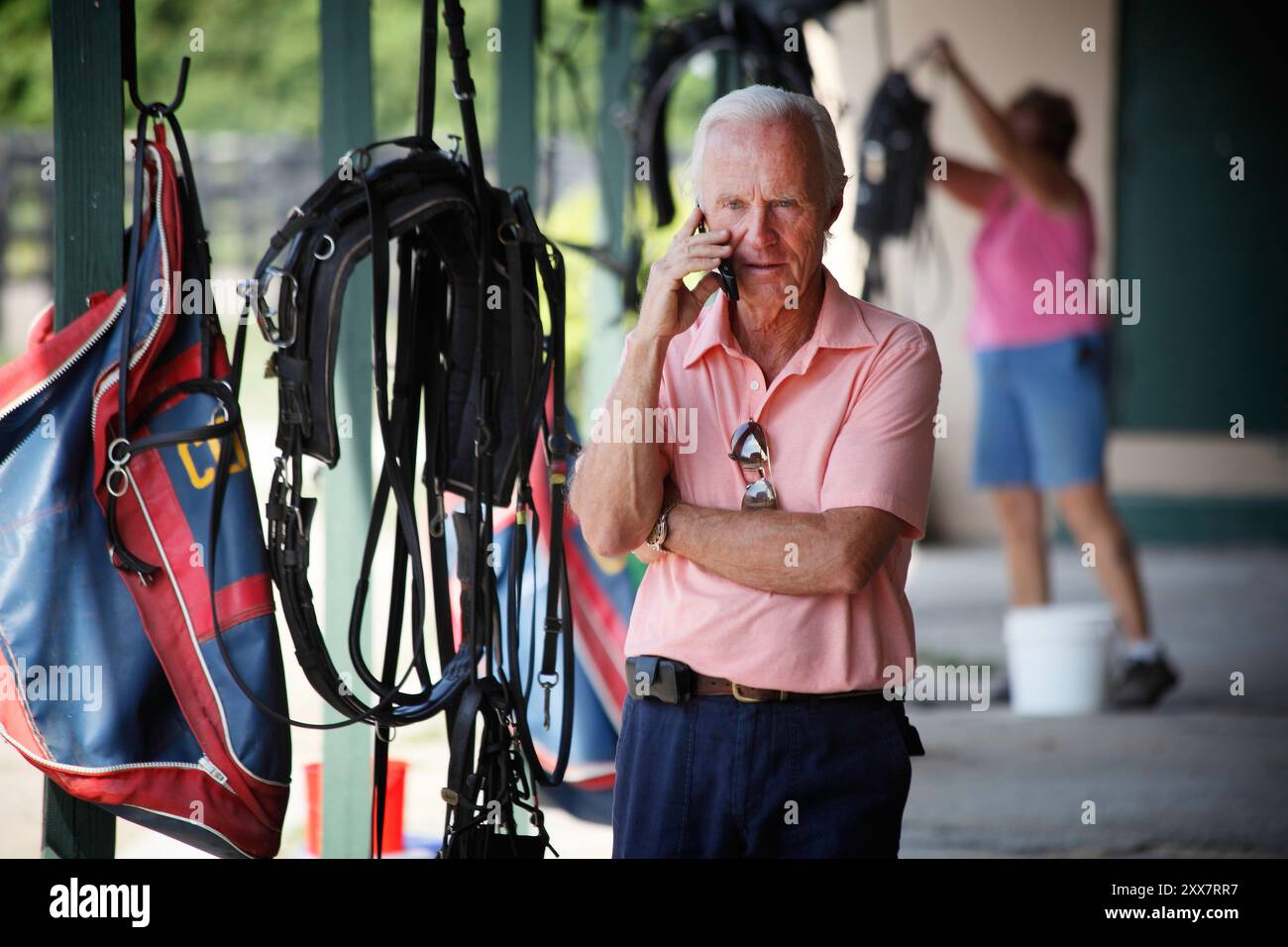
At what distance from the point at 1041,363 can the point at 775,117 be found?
391 cm

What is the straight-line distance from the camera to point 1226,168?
958cm

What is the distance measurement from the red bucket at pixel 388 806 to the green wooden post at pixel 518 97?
148 centimetres

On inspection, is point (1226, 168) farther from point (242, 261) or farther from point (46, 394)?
point (242, 261)

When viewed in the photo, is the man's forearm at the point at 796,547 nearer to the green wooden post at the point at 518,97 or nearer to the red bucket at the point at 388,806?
the red bucket at the point at 388,806

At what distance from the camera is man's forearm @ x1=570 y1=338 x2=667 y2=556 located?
213cm

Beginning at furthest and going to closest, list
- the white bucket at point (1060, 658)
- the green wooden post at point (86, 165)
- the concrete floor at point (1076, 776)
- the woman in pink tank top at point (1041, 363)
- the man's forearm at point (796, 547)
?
the woman in pink tank top at point (1041, 363), the white bucket at point (1060, 658), the concrete floor at point (1076, 776), the green wooden post at point (86, 165), the man's forearm at point (796, 547)

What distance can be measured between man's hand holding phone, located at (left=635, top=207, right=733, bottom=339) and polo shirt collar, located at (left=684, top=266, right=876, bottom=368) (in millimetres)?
80

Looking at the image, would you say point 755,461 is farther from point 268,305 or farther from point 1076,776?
point 1076,776

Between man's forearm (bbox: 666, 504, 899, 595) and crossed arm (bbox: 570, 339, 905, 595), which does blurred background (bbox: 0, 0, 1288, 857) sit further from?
man's forearm (bbox: 666, 504, 899, 595)

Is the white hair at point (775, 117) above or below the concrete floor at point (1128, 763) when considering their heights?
above

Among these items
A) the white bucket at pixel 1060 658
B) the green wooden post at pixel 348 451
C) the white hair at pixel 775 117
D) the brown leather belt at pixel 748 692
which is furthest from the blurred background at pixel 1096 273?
the brown leather belt at pixel 748 692

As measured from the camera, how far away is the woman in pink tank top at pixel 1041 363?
5.66 meters

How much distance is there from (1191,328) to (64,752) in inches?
349

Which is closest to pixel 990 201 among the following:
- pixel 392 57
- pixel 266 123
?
pixel 392 57
